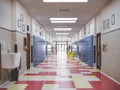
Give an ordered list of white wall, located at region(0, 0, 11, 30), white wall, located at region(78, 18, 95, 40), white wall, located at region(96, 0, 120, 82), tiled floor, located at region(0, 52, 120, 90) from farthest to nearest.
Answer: white wall, located at region(78, 18, 95, 40) < white wall, located at region(96, 0, 120, 82) < white wall, located at region(0, 0, 11, 30) < tiled floor, located at region(0, 52, 120, 90)

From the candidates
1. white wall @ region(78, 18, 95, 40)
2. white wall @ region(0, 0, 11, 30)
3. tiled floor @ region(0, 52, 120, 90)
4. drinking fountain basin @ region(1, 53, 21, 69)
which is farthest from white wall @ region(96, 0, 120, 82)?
white wall @ region(0, 0, 11, 30)

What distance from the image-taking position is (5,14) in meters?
7.14

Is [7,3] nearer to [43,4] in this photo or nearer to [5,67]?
[43,4]

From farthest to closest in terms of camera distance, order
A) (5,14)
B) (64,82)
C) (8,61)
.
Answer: (64,82) → (5,14) → (8,61)

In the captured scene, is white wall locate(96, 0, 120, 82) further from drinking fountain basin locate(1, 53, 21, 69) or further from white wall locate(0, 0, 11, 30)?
white wall locate(0, 0, 11, 30)

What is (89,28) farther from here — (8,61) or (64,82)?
(8,61)

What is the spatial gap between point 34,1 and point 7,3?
1.22 m

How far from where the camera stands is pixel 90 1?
8258mm

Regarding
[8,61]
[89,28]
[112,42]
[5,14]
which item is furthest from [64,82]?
[89,28]

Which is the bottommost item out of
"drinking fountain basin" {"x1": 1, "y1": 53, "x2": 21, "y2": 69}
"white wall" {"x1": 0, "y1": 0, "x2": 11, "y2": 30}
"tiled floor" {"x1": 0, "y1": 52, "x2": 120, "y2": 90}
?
"tiled floor" {"x1": 0, "y1": 52, "x2": 120, "y2": 90}

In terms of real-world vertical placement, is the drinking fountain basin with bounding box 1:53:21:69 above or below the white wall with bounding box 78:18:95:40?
below

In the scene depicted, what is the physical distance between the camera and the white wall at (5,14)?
661 centimetres

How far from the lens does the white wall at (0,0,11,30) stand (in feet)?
21.7

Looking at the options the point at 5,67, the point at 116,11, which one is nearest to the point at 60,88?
the point at 5,67
